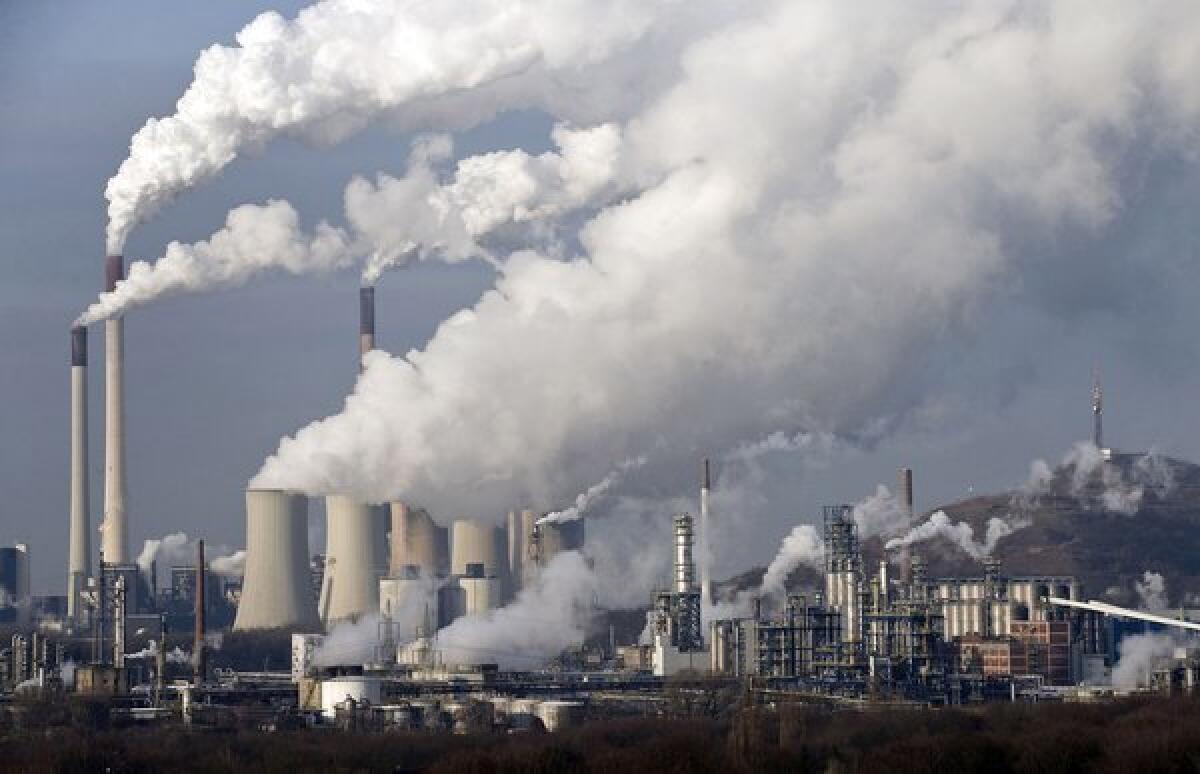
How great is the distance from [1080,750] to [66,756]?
1984 centimetres

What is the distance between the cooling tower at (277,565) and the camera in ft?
274

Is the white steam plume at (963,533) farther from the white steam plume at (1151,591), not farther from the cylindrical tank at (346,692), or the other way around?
the cylindrical tank at (346,692)

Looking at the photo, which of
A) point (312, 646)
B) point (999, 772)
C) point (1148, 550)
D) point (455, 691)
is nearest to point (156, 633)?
point (312, 646)

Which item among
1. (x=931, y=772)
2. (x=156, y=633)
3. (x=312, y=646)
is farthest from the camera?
(x=156, y=633)

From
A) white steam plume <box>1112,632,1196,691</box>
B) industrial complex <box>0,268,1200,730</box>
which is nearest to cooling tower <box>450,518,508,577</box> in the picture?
industrial complex <box>0,268,1200,730</box>

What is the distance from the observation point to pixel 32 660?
85875 millimetres

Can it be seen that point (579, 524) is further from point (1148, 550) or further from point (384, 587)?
point (1148, 550)

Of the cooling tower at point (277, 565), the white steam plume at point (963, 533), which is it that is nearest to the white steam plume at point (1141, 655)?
the white steam plume at point (963, 533)

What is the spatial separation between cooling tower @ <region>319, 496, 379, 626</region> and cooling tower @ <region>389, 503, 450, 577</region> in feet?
11.9

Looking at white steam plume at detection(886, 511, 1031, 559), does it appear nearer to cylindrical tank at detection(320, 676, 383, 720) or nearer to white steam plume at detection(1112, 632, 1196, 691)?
white steam plume at detection(1112, 632, 1196, 691)

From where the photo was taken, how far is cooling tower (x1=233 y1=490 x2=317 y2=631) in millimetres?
83375

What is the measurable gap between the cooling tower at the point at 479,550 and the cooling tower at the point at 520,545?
75 cm

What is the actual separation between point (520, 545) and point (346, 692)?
89.6ft

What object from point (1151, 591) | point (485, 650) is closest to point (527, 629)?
point (485, 650)
